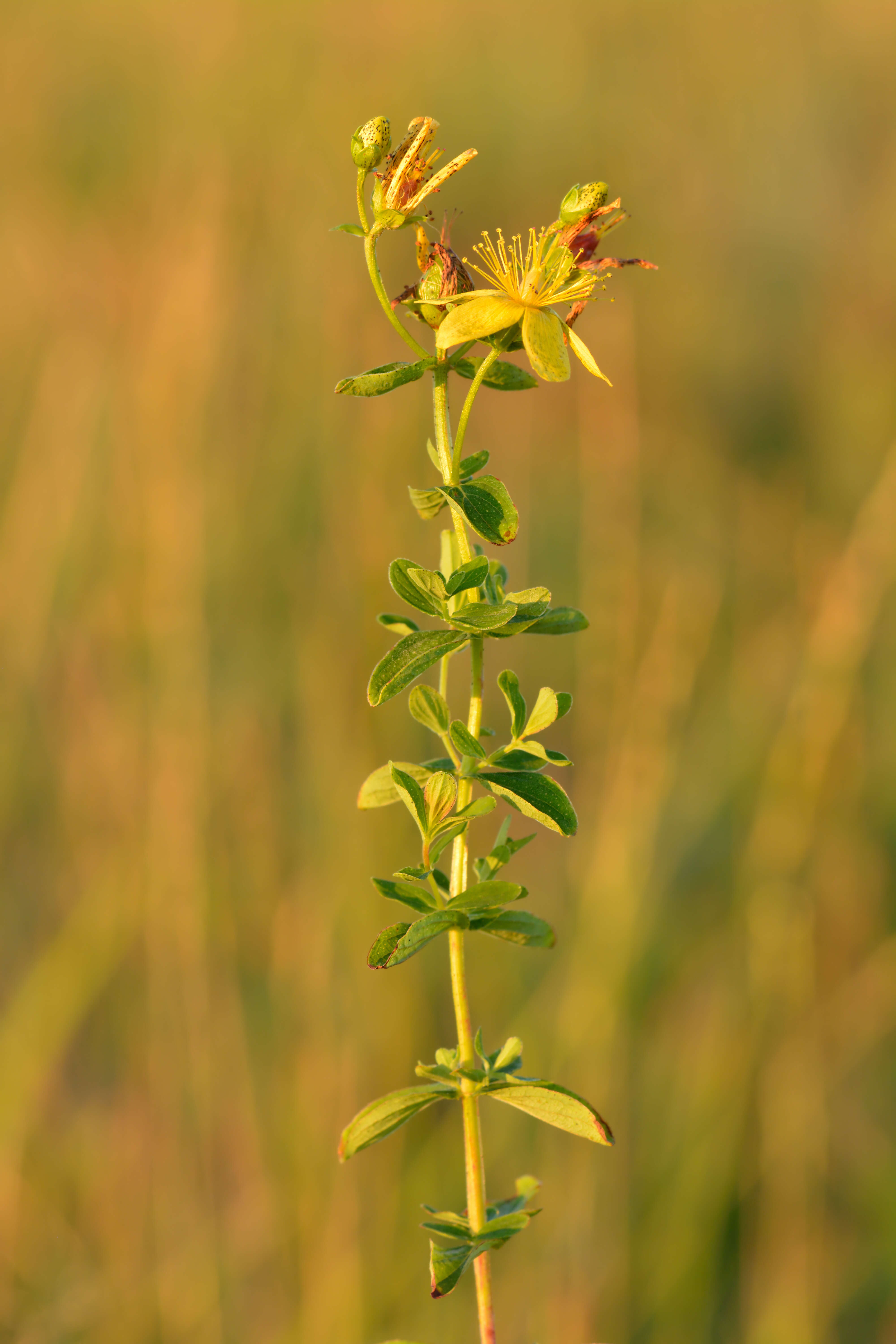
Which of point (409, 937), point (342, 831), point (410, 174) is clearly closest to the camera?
point (409, 937)

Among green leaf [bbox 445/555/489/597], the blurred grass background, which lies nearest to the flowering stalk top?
green leaf [bbox 445/555/489/597]

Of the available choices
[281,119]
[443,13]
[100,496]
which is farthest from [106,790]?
[443,13]

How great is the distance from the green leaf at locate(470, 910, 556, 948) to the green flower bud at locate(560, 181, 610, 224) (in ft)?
1.46

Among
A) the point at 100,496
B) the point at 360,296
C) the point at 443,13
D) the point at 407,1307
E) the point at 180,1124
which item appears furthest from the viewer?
the point at 443,13

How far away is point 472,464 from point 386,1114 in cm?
41

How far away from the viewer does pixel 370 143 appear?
0.67 meters

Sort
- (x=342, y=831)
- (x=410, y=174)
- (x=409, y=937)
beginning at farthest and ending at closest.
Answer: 1. (x=342, y=831)
2. (x=410, y=174)
3. (x=409, y=937)

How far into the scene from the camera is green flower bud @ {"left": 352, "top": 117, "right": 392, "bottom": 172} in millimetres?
672

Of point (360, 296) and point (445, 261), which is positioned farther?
point (360, 296)

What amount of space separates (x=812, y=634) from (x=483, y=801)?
162 cm

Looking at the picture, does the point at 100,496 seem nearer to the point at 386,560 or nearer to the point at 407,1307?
the point at 386,560

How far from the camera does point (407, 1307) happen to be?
72.4 inches

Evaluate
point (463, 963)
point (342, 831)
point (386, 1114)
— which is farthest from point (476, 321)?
point (342, 831)

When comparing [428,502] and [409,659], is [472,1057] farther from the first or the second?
[428,502]
